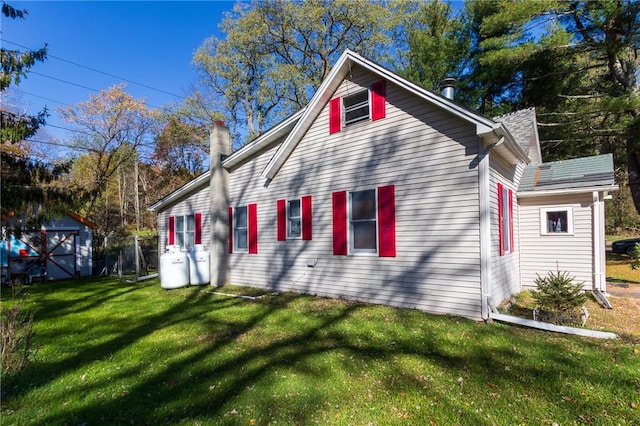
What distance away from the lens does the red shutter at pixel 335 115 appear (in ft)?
26.2

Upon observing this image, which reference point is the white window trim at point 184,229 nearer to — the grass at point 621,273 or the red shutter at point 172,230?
the red shutter at point 172,230

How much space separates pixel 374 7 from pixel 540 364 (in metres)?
20.2

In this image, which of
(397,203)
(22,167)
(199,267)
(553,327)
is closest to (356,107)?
(397,203)

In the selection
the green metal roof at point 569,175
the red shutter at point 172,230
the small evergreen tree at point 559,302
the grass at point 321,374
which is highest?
the green metal roof at point 569,175

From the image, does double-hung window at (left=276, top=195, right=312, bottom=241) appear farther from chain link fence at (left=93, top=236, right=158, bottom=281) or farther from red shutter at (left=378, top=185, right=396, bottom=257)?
chain link fence at (left=93, top=236, right=158, bottom=281)

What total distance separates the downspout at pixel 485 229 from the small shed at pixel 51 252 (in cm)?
1424

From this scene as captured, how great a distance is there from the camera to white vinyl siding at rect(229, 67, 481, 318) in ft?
19.5

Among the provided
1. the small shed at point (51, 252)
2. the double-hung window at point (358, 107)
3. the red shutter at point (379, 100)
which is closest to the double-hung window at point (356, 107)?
the double-hung window at point (358, 107)

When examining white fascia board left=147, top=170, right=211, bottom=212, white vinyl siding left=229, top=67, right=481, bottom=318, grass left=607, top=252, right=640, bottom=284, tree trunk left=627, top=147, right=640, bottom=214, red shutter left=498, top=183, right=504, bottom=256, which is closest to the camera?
white vinyl siding left=229, top=67, right=481, bottom=318

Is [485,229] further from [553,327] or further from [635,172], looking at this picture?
[635,172]

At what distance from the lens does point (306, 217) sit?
332 inches

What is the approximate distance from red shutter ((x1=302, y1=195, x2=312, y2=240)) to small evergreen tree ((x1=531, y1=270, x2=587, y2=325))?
5.19m

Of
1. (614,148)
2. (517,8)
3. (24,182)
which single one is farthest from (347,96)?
(614,148)

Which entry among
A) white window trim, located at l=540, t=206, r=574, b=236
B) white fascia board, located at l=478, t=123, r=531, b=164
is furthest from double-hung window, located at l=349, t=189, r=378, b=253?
white window trim, located at l=540, t=206, r=574, b=236
